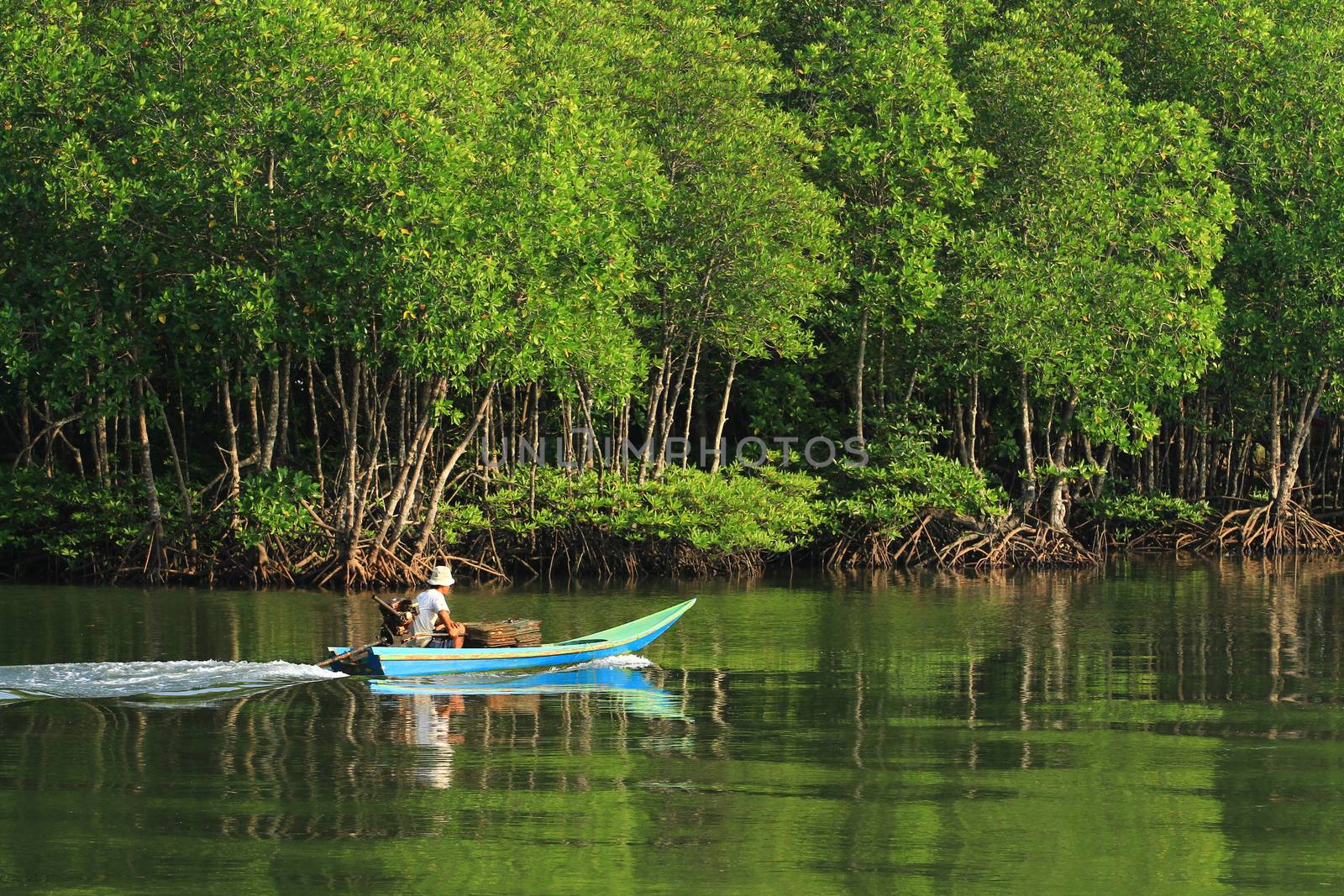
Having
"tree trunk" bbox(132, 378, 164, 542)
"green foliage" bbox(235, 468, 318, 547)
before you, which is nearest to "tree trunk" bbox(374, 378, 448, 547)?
"green foliage" bbox(235, 468, 318, 547)

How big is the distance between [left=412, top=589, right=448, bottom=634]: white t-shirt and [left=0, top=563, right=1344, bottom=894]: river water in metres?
0.77

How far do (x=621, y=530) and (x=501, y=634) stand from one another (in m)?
10.6

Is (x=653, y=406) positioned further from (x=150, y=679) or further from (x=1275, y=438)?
(x=150, y=679)

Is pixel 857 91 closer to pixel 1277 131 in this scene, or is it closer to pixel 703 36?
pixel 703 36

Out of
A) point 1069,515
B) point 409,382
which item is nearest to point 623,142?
A: point 409,382

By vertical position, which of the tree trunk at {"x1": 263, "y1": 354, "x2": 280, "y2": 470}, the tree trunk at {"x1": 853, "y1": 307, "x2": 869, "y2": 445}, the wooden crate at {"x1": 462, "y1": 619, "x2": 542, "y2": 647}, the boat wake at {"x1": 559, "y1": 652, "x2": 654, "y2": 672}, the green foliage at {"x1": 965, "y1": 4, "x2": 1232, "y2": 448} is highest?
the green foliage at {"x1": 965, "y1": 4, "x2": 1232, "y2": 448}

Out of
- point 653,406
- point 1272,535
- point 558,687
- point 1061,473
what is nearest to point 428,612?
point 558,687

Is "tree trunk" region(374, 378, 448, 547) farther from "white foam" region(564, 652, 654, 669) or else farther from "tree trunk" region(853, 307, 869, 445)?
"white foam" region(564, 652, 654, 669)

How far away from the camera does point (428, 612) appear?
1634 centimetres

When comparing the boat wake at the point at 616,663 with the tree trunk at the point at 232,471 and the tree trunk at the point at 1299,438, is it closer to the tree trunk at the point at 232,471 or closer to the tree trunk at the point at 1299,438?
the tree trunk at the point at 232,471

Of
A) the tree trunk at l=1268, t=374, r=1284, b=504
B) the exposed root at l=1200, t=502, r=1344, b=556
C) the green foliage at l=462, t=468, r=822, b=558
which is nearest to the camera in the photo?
the green foliage at l=462, t=468, r=822, b=558

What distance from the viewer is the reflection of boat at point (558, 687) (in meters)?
14.9

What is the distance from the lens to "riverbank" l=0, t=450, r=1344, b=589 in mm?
24844

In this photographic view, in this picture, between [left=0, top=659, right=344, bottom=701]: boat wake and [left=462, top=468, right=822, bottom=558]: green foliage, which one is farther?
[left=462, top=468, right=822, bottom=558]: green foliage
